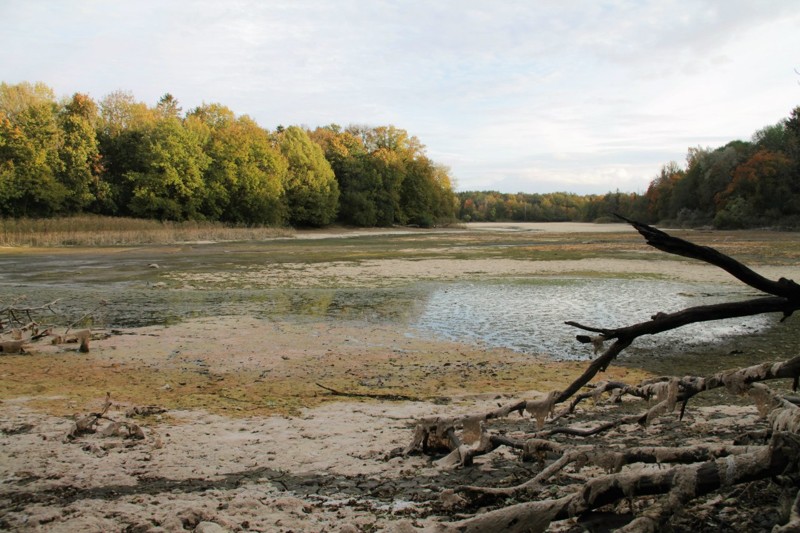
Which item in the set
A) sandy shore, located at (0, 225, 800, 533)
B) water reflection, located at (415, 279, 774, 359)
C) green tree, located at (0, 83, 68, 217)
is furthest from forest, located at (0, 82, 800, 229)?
sandy shore, located at (0, 225, 800, 533)

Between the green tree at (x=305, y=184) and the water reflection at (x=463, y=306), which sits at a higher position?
the green tree at (x=305, y=184)

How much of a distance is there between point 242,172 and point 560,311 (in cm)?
5607

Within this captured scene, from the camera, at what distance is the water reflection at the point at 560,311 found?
9.77 metres

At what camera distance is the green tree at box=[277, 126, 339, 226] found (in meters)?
71.2

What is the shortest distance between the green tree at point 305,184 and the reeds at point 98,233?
17778 mm

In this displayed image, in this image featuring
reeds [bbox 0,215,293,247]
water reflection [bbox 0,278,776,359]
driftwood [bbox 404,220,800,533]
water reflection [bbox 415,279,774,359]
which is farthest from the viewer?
reeds [bbox 0,215,293,247]

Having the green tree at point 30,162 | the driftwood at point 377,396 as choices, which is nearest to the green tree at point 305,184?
the green tree at point 30,162

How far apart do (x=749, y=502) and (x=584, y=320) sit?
9142 millimetres

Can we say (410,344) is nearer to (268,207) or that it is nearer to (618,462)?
(618,462)

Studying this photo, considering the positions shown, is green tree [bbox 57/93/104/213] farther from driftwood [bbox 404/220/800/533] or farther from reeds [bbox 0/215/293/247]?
driftwood [bbox 404/220/800/533]

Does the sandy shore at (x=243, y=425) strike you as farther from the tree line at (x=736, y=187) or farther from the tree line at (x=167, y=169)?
the tree line at (x=167, y=169)

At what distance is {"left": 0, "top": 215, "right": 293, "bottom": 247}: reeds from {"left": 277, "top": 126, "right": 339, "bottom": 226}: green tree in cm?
1778

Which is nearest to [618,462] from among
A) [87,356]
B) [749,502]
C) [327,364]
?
[749,502]

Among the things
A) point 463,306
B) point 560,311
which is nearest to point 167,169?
point 463,306
